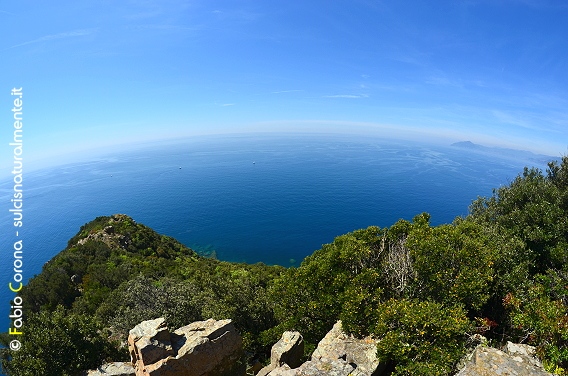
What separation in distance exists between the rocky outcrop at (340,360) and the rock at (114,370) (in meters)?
9.70

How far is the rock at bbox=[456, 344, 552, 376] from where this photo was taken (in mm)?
11617

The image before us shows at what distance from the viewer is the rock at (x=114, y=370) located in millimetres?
18469

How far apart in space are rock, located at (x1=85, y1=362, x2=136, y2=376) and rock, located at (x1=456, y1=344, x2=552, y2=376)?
68.3 ft

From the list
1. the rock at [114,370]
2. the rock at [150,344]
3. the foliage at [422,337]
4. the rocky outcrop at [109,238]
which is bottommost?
the rocky outcrop at [109,238]

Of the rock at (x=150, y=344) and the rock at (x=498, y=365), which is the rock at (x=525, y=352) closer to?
the rock at (x=498, y=365)

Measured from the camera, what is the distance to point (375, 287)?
63.4 feet

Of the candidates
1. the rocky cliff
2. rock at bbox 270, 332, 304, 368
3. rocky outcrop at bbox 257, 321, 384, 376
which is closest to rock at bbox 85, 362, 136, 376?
the rocky cliff

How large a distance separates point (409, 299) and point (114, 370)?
21748 mm

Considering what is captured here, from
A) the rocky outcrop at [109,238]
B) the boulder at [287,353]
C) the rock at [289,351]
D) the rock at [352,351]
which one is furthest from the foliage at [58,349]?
the rocky outcrop at [109,238]

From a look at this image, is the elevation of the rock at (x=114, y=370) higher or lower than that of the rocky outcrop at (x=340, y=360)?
lower

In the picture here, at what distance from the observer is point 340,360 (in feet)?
48.9

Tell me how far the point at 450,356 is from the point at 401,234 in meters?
12.0

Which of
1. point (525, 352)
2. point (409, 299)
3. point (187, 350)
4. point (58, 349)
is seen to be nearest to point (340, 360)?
point (409, 299)

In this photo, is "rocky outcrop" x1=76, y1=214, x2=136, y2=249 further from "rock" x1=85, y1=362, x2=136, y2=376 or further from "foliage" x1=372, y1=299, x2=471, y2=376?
"foliage" x1=372, y1=299, x2=471, y2=376
